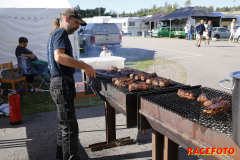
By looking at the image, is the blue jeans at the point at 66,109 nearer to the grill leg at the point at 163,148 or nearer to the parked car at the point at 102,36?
the grill leg at the point at 163,148

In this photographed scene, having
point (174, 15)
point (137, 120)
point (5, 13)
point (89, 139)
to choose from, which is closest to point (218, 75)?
point (89, 139)

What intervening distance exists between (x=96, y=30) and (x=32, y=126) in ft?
33.5

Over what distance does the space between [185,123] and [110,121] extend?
2120 millimetres

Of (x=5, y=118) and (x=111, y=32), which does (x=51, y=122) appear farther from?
(x=111, y=32)

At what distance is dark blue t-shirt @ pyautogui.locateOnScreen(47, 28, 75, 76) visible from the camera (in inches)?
113

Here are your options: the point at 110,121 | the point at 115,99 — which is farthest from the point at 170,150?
the point at 110,121

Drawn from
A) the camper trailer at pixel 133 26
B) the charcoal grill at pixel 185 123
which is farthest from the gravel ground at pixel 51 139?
the camper trailer at pixel 133 26

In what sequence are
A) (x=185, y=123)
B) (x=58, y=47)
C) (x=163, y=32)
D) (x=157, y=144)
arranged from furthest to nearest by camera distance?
(x=163, y=32) < (x=58, y=47) < (x=157, y=144) < (x=185, y=123)

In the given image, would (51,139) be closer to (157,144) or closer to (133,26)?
(157,144)

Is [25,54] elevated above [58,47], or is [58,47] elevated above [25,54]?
[58,47]

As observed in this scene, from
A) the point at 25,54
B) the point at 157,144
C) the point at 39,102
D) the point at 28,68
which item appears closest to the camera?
A: the point at 157,144

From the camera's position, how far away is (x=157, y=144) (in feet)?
8.89

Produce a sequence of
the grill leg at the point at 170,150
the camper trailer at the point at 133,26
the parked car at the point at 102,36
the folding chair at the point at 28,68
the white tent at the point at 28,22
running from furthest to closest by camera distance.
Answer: the camper trailer at the point at 133,26, the parked car at the point at 102,36, the white tent at the point at 28,22, the folding chair at the point at 28,68, the grill leg at the point at 170,150

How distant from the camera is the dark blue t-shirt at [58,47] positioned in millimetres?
2881
